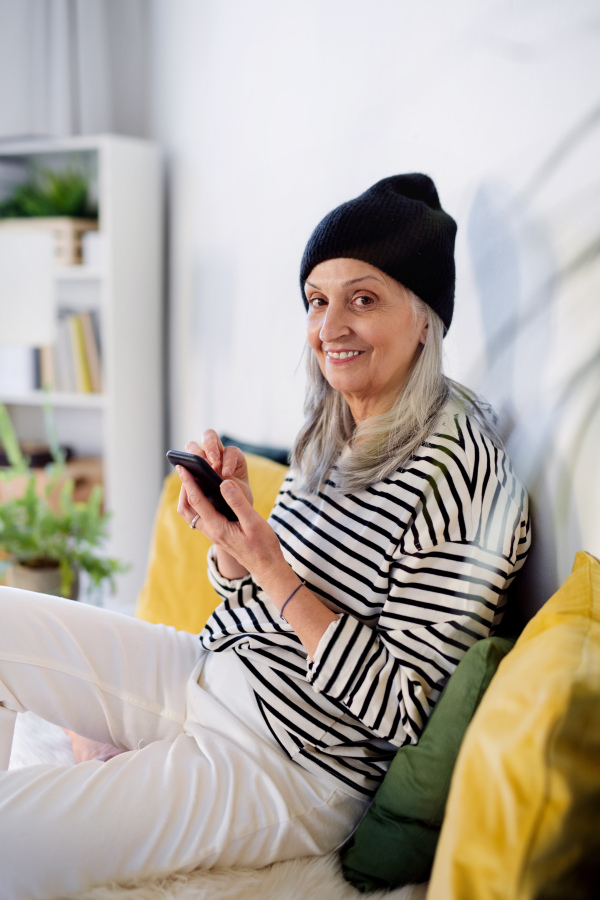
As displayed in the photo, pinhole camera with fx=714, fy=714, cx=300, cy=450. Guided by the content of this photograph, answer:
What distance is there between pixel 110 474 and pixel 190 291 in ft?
2.10

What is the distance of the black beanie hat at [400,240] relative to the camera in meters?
0.91

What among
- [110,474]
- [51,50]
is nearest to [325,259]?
[110,474]

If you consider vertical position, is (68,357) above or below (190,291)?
below

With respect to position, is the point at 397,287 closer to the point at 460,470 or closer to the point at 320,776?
the point at 460,470

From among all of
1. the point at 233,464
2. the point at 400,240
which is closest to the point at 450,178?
the point at 400,240

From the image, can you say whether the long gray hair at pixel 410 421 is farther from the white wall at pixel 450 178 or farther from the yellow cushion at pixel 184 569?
the yellow cushion at pixel 184 569

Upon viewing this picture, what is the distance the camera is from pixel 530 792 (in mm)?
492

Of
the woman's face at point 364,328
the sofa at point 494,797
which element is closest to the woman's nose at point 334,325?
the woman's face at point 364,328

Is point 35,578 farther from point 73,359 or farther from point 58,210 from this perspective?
point 58,210

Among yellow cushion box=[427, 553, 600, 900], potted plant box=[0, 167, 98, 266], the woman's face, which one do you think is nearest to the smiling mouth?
the woman's face

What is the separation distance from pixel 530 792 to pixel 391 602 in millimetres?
356

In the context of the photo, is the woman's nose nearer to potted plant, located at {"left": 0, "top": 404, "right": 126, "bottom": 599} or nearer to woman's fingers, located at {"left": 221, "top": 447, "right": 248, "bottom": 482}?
woman's fingers, located at {"left": 221, "top": 447, "right": 248, "bottom": 482}

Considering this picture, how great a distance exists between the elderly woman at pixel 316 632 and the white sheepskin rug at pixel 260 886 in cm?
2

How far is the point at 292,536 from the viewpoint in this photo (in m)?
1.02
